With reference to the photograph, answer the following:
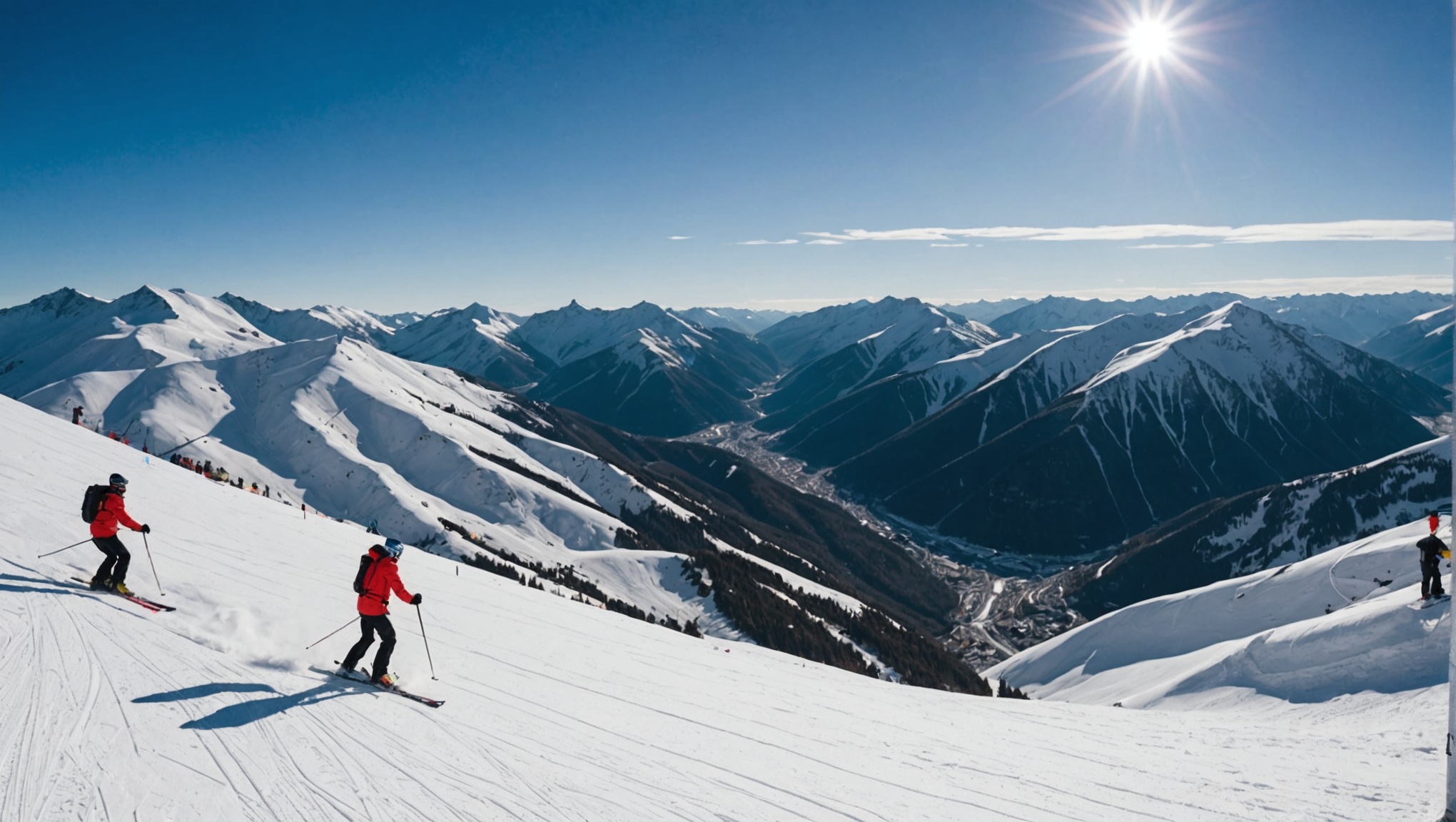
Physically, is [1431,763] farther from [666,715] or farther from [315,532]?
[315,532]

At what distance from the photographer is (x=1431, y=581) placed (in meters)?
19.9

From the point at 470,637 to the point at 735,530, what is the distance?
6018 inches

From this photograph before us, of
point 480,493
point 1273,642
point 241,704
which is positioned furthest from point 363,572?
point 480,493

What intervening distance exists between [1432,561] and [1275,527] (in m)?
193

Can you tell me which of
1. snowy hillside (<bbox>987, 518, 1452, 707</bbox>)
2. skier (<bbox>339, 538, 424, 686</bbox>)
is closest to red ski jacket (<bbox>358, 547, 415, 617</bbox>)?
skier (<bbox>339, 538, 424, 686</bbox>)

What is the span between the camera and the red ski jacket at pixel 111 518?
1452 cm

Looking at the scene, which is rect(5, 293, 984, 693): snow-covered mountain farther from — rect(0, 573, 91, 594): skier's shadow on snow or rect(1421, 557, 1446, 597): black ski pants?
rect(0, 573, 91, 594): skier's shadow on snow

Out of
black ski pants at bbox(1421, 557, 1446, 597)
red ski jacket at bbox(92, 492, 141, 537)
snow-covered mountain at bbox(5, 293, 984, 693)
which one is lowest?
snow-covered mountain at bbox(5, 293, 984, 693)

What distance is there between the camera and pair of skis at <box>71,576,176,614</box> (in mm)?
14109

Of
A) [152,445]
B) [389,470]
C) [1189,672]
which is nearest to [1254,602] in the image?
[1189,672]

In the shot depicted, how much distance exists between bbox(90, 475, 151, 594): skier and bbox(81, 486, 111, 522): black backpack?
0.15 ft

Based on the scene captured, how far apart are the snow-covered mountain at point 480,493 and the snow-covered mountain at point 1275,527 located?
6032 centimetres

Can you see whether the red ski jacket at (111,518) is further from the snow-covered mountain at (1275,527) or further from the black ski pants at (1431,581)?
the snow-covered mountain at (1275,527)

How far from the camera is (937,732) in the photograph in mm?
15336
